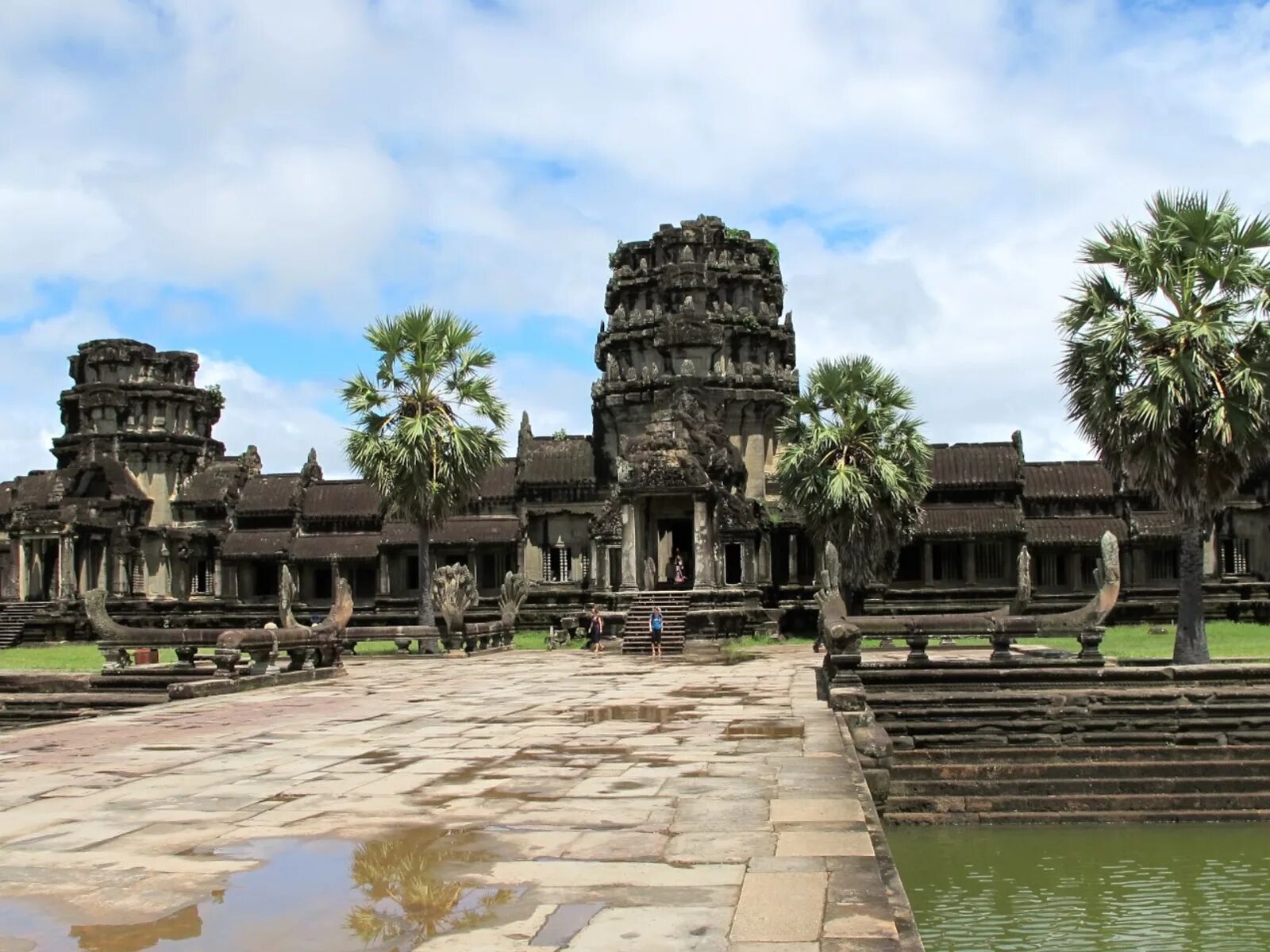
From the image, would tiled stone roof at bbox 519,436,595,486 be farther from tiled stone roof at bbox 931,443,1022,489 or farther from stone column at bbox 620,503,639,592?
tiled stone roof at bbox 931,443,1022,489

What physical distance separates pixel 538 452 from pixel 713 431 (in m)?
10.5

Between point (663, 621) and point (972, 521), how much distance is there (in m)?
14.0

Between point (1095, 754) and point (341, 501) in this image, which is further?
point (341, 501)

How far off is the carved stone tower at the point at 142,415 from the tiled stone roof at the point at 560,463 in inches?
672

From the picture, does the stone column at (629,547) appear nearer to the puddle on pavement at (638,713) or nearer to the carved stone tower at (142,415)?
the puddle on pavement at (638,713)

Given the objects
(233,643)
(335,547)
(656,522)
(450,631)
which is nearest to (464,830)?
(233,643)

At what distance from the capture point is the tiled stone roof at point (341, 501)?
5000cm

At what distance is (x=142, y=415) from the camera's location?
55969 millimetres

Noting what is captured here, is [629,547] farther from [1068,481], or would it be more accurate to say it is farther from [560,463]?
[1068,481]

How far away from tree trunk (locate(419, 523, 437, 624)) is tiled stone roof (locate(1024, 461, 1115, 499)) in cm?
2187

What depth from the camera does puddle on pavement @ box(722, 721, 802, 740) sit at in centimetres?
1352

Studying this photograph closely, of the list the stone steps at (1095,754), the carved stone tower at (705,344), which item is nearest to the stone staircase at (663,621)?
the carved stone tower at (705,344)

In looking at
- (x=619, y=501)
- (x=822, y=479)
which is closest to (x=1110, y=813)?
(x=822, y=479)

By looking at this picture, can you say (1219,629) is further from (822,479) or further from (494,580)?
(494,580)
